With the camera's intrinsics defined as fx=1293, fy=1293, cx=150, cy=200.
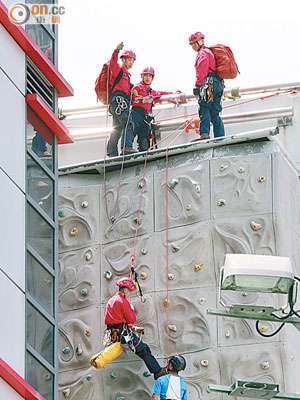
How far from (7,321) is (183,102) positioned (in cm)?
899

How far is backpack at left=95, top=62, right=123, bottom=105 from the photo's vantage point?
18781 millimetres

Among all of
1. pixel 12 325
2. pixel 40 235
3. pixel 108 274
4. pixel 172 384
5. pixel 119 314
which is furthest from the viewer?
pixel 108 274

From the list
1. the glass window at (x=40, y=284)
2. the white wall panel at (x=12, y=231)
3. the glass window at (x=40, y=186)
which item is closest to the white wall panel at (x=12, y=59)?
the glass window at (x=40, y=186)

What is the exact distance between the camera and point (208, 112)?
60.4ft

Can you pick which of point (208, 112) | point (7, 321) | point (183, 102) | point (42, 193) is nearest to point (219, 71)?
point (208, 112)

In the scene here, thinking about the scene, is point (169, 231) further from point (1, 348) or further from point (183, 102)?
point (1, 348)

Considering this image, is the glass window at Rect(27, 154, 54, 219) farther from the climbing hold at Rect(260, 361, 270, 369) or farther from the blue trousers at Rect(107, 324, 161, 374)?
the climbing hold at Rect(260, 361, 270, 369)

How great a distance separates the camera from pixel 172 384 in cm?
1546

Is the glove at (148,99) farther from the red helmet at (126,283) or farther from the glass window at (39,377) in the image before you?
the glass window at (39,377)

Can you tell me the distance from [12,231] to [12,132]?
999 mm

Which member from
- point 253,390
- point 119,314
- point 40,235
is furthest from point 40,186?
point 119,314

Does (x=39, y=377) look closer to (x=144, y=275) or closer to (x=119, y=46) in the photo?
(x=144, y=275)

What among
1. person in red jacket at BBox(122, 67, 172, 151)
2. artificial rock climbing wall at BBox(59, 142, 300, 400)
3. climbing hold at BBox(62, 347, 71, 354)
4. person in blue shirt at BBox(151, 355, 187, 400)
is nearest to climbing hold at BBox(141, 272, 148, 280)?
artificial rock climbing wall at BBox(59, 142, 300, 400)

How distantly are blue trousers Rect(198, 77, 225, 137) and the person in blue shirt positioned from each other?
397cm
